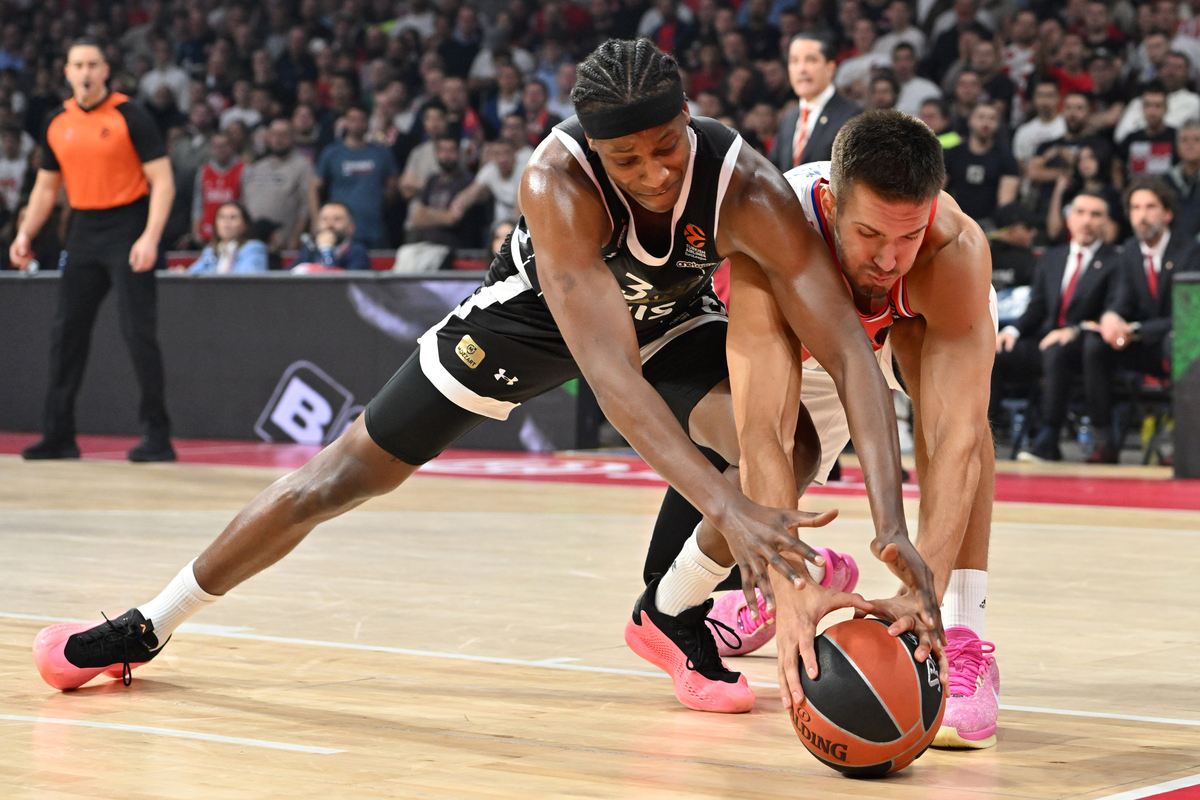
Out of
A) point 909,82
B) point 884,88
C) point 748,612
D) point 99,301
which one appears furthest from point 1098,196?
point 748,612

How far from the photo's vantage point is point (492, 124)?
525 inches

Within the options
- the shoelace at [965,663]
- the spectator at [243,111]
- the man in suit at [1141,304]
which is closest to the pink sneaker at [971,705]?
the shoelace at [965,663]

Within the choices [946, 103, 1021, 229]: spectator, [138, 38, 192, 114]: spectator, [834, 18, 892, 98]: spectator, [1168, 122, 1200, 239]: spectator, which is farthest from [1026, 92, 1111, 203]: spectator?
[138, 38, 192, 114]: spectator

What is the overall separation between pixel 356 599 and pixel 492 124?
29.8 feet

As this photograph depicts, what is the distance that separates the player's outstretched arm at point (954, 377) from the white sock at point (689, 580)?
55 cm

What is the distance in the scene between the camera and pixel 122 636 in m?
3.57

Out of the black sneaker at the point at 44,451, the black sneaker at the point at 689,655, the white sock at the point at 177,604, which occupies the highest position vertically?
the white sock at the point at 177,604

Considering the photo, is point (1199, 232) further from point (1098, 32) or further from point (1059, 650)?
point (1059, 650)

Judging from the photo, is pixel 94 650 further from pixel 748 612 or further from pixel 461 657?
pixel 748 612

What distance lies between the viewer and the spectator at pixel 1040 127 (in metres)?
10.9

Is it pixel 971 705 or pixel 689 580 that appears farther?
pixel 689 580

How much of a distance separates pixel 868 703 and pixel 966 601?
669 millimetres

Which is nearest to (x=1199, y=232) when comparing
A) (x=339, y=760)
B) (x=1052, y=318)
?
(x=1052, y=318)

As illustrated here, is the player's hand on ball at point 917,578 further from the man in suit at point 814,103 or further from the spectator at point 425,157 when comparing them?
the spectator at point 425,157
